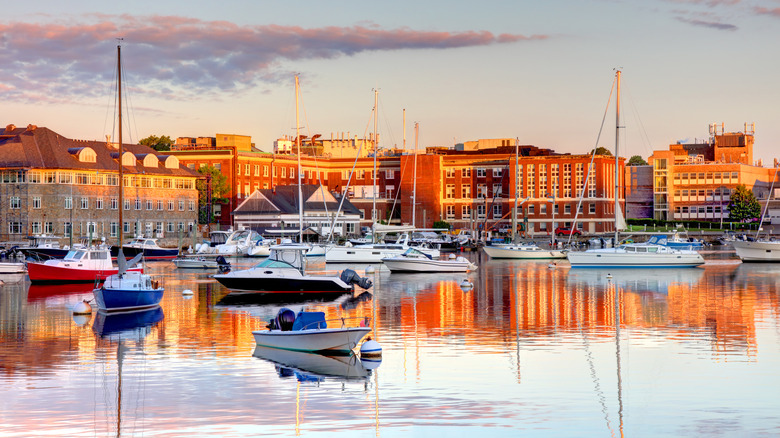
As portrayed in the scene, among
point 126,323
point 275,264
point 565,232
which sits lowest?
point 126,323

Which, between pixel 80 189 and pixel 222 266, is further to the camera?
pixel 80 189

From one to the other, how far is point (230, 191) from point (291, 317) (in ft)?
384

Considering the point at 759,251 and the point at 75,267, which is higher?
the point at 75,267

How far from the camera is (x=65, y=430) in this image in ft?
71.5

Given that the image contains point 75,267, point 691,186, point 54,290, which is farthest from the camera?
point 691,186

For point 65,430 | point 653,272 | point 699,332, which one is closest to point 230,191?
point 653,272

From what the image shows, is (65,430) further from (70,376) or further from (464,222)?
(464,222)

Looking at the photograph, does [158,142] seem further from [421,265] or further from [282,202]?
[421,265]

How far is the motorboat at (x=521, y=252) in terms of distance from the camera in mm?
96062

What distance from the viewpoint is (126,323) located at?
41.6 m

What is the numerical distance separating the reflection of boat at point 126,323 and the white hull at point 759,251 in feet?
202

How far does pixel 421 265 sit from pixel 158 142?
98.1 m

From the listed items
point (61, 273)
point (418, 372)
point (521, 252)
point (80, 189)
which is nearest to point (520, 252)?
point (521, 252)

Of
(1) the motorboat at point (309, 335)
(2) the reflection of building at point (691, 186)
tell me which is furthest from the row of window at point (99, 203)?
(2) the reflection of building at point (691, 186)
